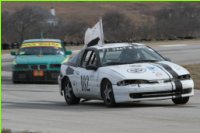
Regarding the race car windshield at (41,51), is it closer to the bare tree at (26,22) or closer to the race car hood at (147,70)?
the race car hood at (147,70)

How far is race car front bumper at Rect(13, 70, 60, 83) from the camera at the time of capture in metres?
21.5

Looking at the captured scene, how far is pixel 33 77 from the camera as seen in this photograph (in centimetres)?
2169

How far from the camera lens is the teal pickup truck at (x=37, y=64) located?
21.6 metres

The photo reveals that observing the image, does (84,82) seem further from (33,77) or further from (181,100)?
(33,77)

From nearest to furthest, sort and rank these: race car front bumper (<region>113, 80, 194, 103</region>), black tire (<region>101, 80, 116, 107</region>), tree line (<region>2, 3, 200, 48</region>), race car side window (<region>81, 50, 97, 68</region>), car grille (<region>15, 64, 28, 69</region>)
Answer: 1. race car front bumper (<region>113, 80, 194, 103</region>)
2. black tire (<region>101, 80, 116, 107</region>)
3. race car side window (<region>81, 50, 97, 68</region>)
4. car grille (<region>15, 64, 28, 69</region>)
5. tree line (<region>2, 3, 200, 48</region>)

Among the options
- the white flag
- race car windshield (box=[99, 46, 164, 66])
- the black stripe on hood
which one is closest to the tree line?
the white flag

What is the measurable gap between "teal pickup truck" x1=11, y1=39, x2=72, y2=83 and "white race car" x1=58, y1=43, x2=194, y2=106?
678 cm

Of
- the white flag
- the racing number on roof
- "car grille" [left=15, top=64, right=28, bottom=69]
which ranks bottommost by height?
"car grille" [left=15, top=64, right=28, bottom=69]

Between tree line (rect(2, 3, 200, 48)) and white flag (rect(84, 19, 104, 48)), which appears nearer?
white flag (rect(84, 19, 104, 48))

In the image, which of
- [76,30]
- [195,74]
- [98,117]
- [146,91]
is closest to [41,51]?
[195,74]

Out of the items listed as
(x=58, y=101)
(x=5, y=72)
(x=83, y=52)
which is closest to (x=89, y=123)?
(x=83, y=52)

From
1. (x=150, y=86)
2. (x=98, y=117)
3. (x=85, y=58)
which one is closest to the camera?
(x=98, y=117)

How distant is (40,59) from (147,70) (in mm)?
9587

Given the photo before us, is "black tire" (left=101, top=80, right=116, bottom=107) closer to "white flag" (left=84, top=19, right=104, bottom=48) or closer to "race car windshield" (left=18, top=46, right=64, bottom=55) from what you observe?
"white flag" (left=84, top=19, right=104, bottom=48)
